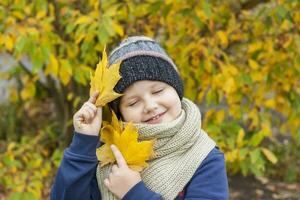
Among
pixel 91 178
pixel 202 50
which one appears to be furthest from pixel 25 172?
pixel 91 178

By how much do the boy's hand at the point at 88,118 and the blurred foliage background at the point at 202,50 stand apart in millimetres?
966

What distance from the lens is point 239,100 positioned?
10.3 ft

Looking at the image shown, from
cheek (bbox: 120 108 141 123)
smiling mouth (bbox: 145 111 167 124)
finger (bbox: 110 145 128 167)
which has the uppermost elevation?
cheek (bbox: 120 108 141 123)

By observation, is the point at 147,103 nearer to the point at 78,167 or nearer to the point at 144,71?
the point at 144,71

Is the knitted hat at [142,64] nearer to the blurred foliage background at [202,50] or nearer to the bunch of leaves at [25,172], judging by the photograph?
the blurred foliage background at [202,50]

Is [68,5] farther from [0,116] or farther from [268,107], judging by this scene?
[0,116]

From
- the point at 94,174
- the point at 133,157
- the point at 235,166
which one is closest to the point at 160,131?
the point at 133,157

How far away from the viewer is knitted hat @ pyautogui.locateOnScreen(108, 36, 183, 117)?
1710 mm

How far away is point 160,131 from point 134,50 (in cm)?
26

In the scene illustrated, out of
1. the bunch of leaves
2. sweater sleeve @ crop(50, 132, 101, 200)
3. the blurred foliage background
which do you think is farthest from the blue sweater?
the bunch of leaves

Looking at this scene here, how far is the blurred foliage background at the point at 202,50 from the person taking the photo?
2.82 meters

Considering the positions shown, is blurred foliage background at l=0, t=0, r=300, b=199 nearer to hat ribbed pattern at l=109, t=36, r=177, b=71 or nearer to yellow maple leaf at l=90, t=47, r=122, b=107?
hat ribbed pattern at l=109, t=36, r=177, b=71

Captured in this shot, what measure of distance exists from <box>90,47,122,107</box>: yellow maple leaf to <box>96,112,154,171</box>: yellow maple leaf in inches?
3.2

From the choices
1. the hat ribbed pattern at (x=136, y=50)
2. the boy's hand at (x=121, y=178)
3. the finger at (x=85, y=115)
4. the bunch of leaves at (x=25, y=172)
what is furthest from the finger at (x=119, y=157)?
the bunch of leaves at (x=25, y=172)
